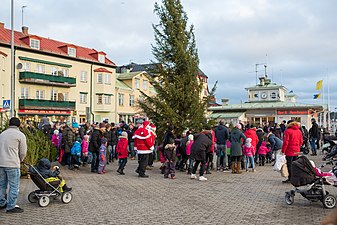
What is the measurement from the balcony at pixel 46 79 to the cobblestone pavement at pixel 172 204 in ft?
101

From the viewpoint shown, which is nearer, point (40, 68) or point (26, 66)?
point (26, 66)

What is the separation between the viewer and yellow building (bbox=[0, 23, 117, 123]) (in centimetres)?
3944

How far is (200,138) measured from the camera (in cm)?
1195

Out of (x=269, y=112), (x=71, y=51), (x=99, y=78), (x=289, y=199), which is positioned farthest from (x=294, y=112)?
(x=289, y=199)

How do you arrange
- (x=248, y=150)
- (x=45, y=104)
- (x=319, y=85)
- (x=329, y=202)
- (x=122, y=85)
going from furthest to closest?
(x=122, y=85)
(x=45, y=104)
(x=319, y=85)
(x=248, y=150)
(x=329, y=202)

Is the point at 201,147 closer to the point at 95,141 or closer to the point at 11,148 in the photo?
the point at 95,141

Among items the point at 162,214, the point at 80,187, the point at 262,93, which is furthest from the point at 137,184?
the point at 262,93

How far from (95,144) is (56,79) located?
32079 millimetres

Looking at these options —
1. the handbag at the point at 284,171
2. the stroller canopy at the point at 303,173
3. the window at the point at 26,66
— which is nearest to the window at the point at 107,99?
the window at the point at 26,66

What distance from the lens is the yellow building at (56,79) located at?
39.4m

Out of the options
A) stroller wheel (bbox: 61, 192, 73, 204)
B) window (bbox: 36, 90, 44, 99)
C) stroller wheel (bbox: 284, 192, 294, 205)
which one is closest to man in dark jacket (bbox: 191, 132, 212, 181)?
stroller wheel (bbox: 284, 192, 294, 205)

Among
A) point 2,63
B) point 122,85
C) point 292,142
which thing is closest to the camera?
point 292,142

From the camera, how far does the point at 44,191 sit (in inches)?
319

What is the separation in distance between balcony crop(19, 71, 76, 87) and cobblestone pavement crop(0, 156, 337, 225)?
101 ft
